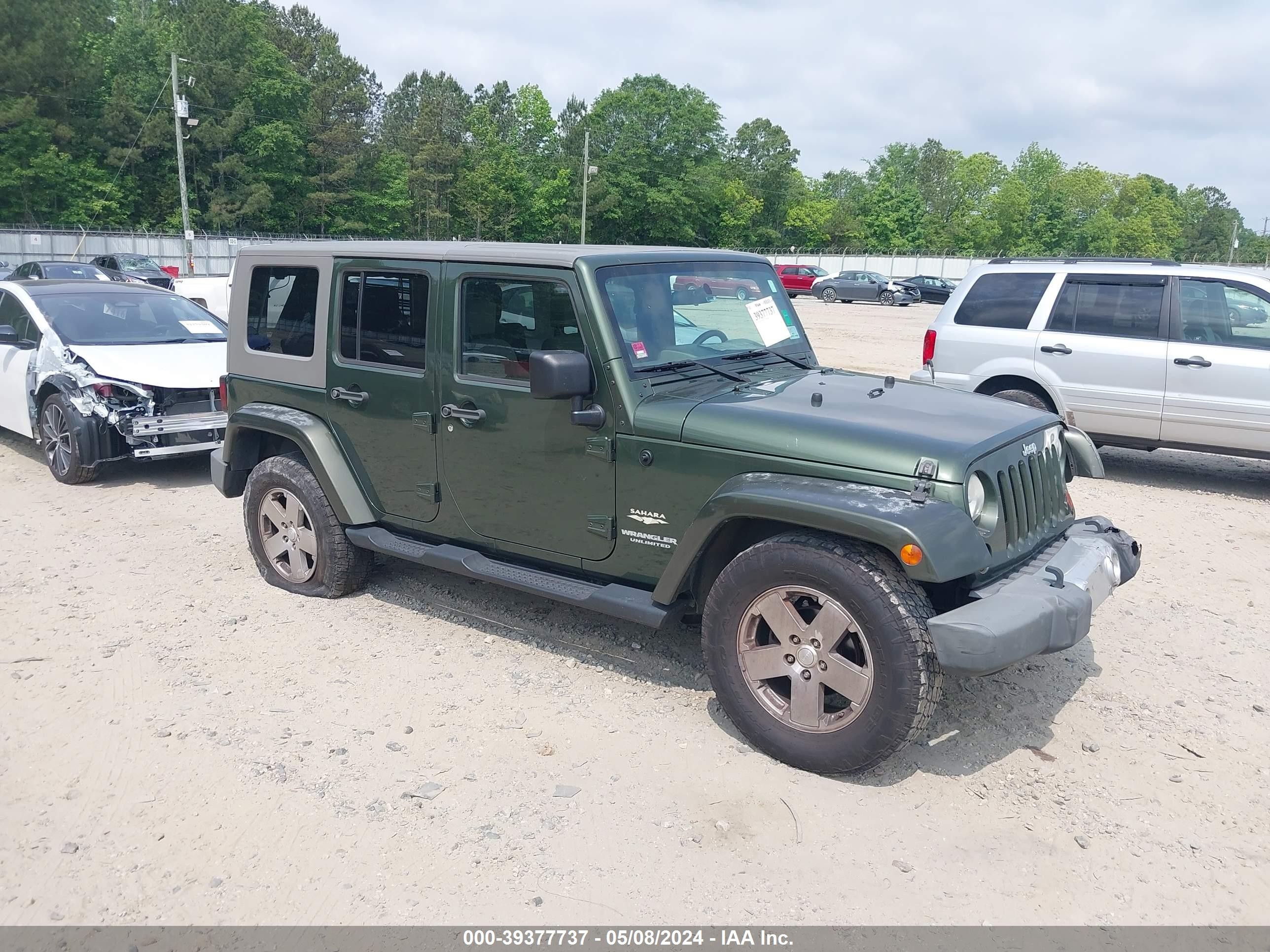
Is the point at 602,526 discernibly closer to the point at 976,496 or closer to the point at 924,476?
the point at 924,476

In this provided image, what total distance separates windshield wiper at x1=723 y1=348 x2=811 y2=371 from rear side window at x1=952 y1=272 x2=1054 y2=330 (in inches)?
186

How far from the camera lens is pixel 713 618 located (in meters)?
3.94

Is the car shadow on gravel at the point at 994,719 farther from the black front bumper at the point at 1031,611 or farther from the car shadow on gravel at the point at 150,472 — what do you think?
the car shadow on gravel at the point at 150,472

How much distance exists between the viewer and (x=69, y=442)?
8.22 metres

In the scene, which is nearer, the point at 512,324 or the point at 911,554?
the point at 911,554

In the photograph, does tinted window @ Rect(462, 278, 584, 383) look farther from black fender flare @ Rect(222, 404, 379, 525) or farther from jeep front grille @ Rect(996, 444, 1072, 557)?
jeep front grille @ Rect(996, 444, 1072, 557)

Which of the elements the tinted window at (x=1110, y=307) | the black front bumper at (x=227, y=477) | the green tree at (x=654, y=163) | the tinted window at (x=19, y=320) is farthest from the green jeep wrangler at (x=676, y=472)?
the green tree at (x=654, y=163)

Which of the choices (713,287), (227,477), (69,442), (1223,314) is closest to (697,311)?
(713,287)

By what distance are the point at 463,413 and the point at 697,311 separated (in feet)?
4.05

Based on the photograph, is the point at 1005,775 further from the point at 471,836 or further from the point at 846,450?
the point at 471,836

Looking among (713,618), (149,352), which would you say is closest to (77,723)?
(713,618)

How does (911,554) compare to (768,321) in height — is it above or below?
below

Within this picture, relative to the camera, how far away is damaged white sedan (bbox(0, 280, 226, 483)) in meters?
8.08

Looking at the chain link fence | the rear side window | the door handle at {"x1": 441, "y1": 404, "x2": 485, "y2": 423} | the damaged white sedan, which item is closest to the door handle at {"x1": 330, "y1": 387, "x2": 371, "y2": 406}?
the door handle at {"x1": 441, "y1": 404, "x2": 485, "y2": 423}
